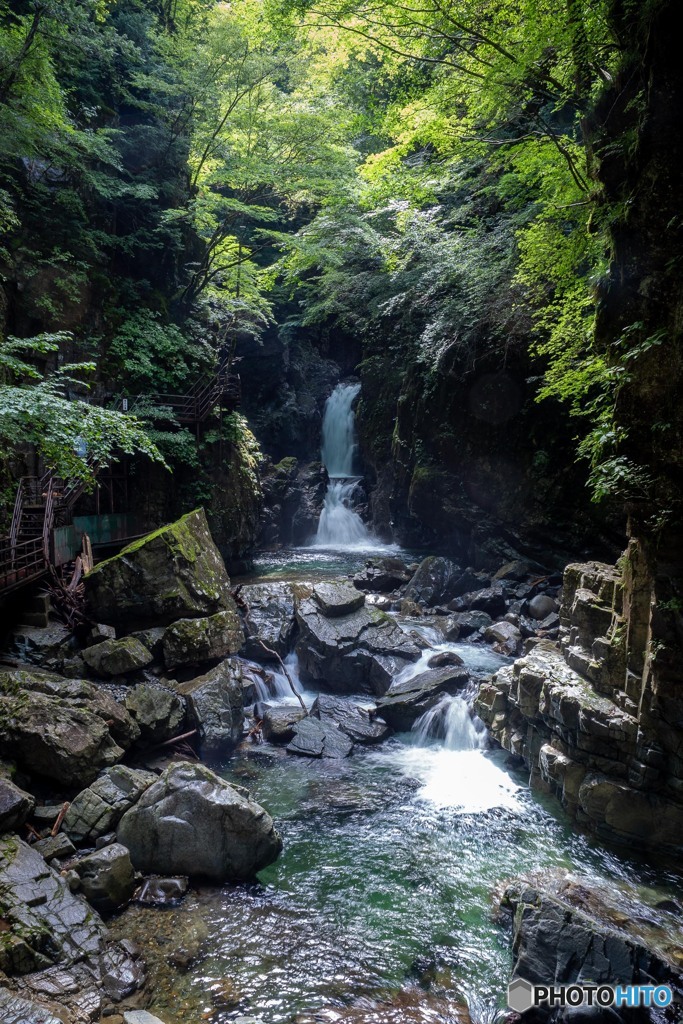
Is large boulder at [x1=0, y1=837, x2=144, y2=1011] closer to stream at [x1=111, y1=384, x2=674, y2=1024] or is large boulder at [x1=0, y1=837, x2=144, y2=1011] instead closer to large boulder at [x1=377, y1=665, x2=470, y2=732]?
stream at [x1=111, y1=384, x2=674, y2=1024]

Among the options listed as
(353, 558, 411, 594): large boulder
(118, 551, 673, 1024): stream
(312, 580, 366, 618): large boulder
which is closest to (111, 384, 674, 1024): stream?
(118, 551, 673, 1024): stream

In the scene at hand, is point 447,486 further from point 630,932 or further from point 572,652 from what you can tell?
point 630,932

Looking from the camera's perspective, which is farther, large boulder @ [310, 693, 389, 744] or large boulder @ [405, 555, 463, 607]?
large boulder @ [405, 555, 463, 607]

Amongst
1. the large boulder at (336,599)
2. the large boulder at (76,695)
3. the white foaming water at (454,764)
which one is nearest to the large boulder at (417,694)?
the white foaming water at (454,764)

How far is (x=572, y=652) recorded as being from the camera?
303 inches

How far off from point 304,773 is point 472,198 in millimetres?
17256

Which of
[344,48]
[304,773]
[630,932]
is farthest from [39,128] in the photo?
[630,932]

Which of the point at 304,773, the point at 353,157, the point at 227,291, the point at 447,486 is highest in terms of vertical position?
the point at 353,157

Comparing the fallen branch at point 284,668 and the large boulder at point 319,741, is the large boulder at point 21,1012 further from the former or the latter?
the fallen branch at point 284,668

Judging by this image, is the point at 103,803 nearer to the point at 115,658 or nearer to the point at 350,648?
the point at 115,658

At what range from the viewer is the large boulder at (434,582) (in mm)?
15484

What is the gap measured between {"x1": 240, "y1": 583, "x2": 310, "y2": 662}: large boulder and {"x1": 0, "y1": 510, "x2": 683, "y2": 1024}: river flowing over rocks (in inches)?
29.9

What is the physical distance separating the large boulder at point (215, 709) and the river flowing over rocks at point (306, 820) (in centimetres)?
5

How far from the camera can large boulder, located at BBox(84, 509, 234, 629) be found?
32.4 ft
